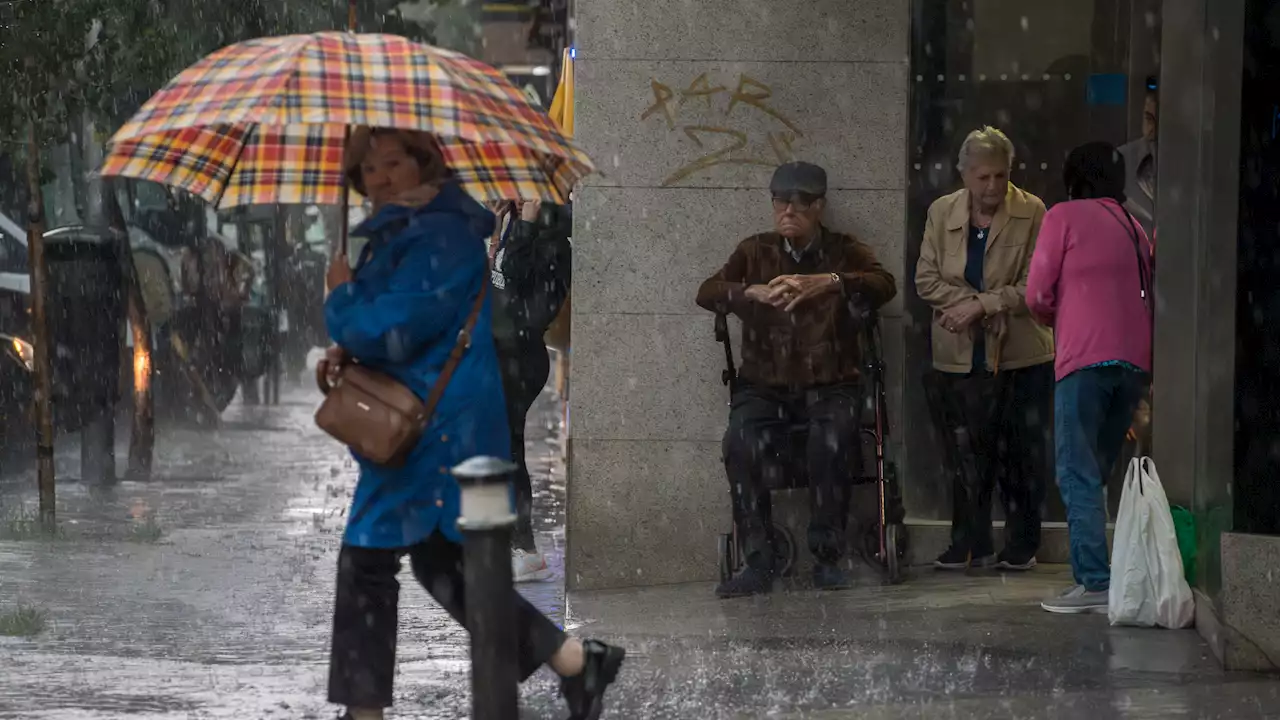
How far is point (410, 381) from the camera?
18.7 ft

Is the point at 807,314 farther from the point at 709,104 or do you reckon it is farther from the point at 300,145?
the point at 300,145

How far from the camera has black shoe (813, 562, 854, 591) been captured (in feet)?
29.5

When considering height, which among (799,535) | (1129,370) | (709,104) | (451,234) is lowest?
(799,535)

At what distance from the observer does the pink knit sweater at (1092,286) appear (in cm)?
817

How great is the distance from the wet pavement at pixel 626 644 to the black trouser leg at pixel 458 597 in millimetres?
690

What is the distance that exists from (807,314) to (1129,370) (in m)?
1.47

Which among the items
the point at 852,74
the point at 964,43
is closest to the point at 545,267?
the point at 852,74

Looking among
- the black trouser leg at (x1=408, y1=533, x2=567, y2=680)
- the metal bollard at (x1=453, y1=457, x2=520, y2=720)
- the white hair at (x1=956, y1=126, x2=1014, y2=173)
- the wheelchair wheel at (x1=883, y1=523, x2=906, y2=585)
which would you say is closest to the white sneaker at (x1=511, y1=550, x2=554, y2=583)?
the wheelchair wheel at (x1=883, y1=523, x2=906, y2=585)

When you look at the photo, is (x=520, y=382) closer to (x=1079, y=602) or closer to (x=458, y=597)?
(x=1079, y=602)

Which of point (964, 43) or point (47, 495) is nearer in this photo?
point (964, 43)

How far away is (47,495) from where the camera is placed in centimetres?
1116

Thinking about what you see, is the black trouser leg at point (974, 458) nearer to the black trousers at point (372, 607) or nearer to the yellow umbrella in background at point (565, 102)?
the yellow umbrella in background at point (565, 102)

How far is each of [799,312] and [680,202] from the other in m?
0.83

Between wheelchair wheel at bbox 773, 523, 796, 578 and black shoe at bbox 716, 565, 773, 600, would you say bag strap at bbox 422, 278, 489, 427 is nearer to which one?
black shoe at bbox 716, 565, 773, 600
